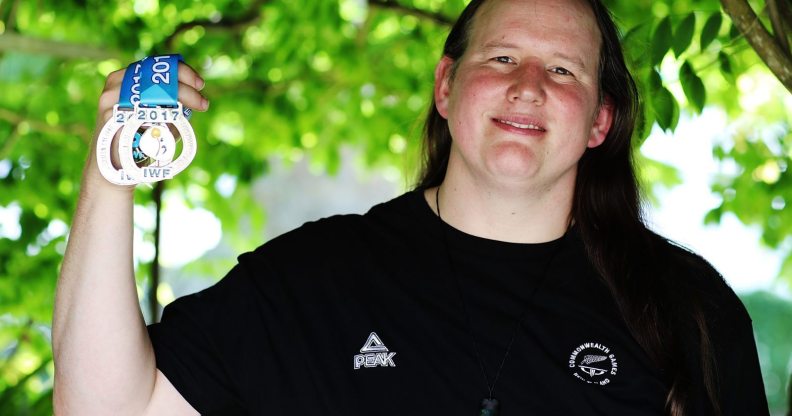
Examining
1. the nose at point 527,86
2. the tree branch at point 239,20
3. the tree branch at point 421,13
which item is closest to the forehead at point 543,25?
the nose at point 527,86

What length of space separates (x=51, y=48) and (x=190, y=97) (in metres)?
2.39

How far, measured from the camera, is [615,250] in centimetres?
239

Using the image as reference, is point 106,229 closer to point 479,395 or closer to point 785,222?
point 479,395

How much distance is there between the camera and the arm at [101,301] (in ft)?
6.28

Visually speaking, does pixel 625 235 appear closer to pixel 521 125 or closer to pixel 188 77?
pixel 521 125

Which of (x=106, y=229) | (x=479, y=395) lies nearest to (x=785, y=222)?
(x=479, y=395)

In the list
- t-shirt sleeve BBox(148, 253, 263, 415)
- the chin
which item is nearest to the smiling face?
the chin

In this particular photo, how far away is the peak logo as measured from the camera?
2.15 metres

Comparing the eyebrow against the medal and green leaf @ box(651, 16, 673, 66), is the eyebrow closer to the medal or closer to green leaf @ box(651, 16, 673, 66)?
green leaf @ box(651, 16, 673, 66)

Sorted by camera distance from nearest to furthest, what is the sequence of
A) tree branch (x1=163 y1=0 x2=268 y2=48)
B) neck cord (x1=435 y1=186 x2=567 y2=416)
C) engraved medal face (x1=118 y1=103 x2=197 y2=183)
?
engraved medal face (x1=118 y1=103 x2=197 y2=183)
neck cord (x1=435 y1=186 x2=567 y2=416)
tree branch (x1=163 y1=0 x2=268 y2=48)

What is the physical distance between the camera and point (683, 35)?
2490 millimetres

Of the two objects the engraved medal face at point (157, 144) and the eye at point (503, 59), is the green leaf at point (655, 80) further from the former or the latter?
the engraved medal face at point (157, 144)

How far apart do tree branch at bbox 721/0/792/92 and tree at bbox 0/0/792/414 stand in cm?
120

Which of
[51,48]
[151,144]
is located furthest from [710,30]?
[51,48]
